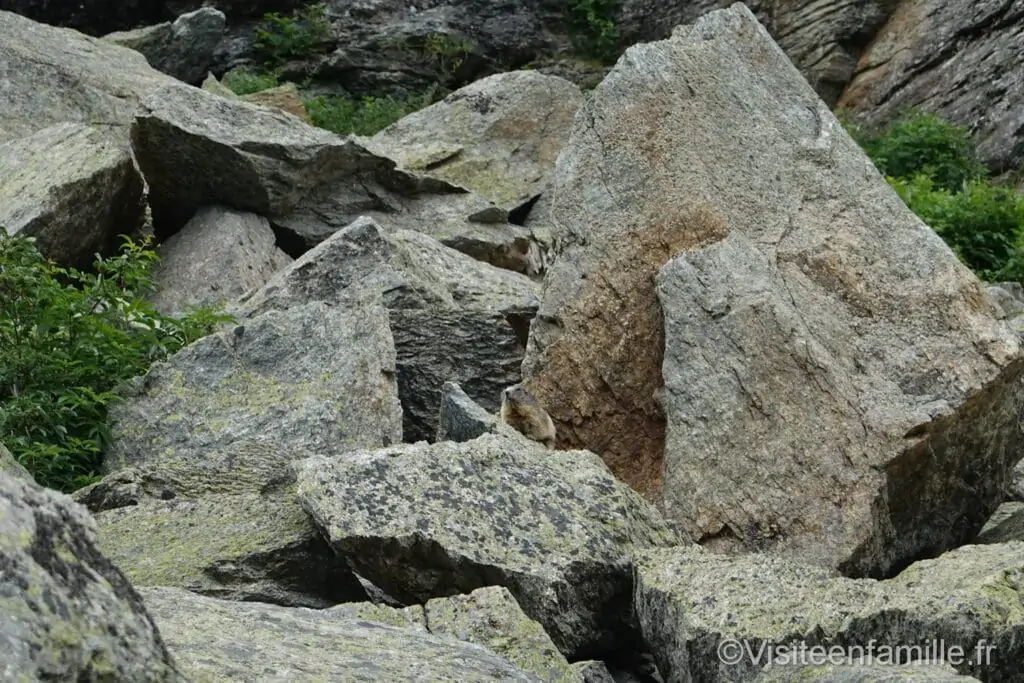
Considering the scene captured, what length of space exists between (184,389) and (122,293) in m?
1.59

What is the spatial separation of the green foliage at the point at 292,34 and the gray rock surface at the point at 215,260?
10609 mm

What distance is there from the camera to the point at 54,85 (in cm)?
1411

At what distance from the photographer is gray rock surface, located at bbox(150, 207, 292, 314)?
11.4m

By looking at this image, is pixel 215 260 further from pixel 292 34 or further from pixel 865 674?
pixel 292 34

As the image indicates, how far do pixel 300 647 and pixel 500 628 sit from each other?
109cm

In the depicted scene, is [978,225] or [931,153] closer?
[978,225]

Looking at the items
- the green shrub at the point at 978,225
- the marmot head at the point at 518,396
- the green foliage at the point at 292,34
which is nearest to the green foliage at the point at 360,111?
the green foliage at the point at 292,34

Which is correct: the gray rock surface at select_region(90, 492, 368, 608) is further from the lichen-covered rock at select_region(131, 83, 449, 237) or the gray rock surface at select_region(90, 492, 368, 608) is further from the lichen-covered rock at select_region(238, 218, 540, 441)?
the lichen-covered rock at select_region(131, 83, 449, 237)

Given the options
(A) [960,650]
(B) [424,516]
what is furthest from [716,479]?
(A) [960,650]

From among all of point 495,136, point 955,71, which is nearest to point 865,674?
point 495,136

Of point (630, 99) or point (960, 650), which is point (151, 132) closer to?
point (630, 99)

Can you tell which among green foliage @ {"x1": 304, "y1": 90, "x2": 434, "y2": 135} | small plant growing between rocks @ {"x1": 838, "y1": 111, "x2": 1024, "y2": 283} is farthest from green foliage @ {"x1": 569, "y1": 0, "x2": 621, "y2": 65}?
small plant growing between rocks @ {"x1": 838, "y1": 111, "x2": 1024, "y2": 283}

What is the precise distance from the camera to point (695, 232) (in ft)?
27.5

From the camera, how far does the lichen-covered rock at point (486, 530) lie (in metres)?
5.85
